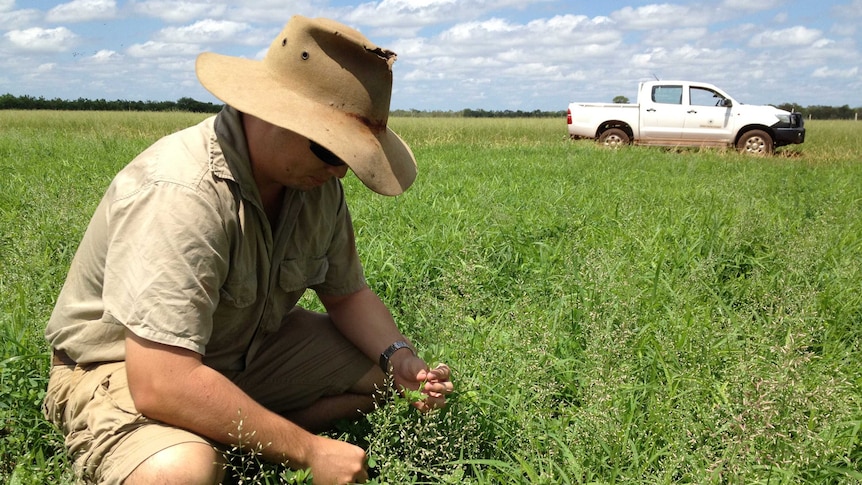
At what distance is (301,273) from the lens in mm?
2119

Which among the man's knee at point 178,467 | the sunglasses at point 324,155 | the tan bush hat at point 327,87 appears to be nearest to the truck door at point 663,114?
the tan bush hat at point 327,87

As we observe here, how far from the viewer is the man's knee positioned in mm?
1570

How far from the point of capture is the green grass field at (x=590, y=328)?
2.01 m

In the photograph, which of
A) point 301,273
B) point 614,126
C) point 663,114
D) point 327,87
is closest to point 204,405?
point 301,273

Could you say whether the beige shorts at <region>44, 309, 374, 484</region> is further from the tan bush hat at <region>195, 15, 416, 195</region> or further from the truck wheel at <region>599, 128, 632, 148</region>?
the truck wheel at <region>599, 128, 632, 148</region>

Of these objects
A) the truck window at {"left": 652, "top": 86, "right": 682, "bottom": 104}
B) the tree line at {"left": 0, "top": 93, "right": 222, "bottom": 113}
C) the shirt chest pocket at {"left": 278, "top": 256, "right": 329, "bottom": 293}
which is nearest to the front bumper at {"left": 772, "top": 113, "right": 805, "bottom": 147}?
the truck window at {"left": 652, "top": 86, "right": 682, "bottom": 104}

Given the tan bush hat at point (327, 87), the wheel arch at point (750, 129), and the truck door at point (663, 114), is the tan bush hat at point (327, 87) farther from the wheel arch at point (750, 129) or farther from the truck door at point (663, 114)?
the wheel arch at point (750, 129)

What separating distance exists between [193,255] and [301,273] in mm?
556

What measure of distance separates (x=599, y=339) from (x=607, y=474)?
615 mm

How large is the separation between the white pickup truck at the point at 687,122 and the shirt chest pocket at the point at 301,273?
42.8 feet

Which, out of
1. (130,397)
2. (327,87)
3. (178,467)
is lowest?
(178,467)

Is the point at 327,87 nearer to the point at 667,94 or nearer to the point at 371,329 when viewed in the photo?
the point at 371,329

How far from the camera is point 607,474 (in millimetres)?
2115

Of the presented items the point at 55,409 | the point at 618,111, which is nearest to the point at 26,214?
the point at 55,409
